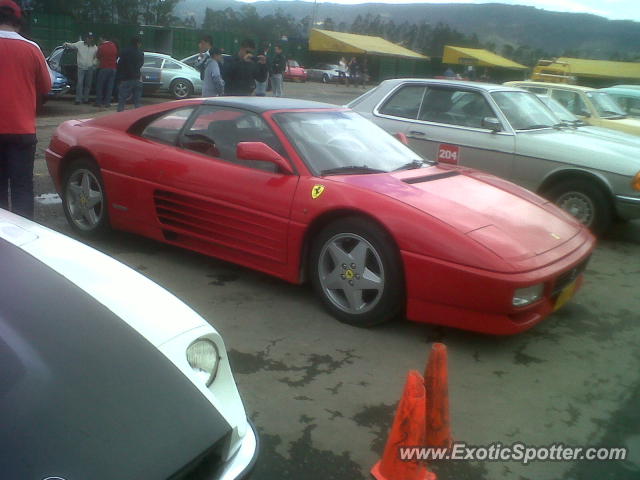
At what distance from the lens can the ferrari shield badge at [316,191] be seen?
3963mm

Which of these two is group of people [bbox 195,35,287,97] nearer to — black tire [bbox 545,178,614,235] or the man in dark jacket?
the man in dark jacket

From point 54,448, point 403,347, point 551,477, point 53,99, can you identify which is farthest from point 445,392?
point 53,99

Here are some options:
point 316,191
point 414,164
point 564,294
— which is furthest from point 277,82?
point 564,294

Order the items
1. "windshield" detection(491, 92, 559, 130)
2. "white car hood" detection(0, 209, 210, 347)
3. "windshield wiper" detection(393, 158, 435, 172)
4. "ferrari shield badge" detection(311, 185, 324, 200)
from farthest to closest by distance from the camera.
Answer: "windshield" detection(491, 92, 559, 130)
"windshield wiper" detection(393, 158, 435, 172)
"ferrari shield badge" detection(311, 185, 324, 200)
"white car hood" detection(0, 209, 210, 347)

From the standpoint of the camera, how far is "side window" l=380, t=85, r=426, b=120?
7.21 metres

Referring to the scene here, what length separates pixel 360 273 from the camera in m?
3.84

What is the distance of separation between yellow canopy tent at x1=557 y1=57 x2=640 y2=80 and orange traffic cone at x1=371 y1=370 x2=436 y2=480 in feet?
73.3

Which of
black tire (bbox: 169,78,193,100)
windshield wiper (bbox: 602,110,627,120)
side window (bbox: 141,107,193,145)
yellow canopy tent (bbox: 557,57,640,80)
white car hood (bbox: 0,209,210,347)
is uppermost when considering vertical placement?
yellow canopy tent (bbox: 557,57,640,80)

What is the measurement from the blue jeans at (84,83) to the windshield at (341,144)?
11788 millimetres

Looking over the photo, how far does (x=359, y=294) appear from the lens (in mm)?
3877

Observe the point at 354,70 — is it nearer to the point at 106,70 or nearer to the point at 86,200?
the point at 106,70

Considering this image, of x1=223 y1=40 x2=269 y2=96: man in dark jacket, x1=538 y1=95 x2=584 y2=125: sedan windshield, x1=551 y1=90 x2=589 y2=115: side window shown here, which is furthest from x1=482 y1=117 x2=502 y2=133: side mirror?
x1=223 y1=40 x2=269 y2=96: man in dark jacket

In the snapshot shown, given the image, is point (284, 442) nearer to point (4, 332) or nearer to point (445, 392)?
point (445, 392)

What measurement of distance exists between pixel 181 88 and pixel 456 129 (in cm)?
1384
